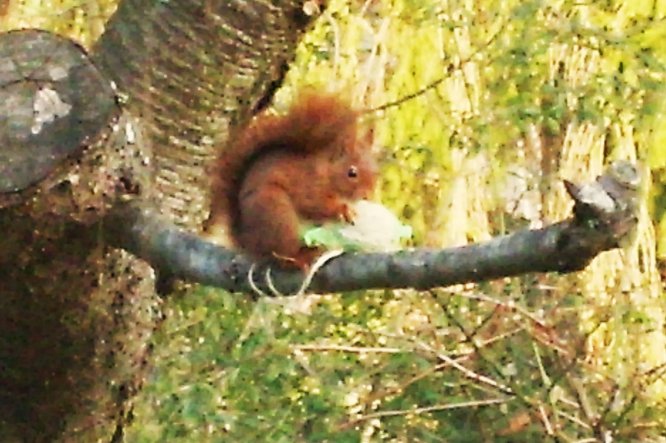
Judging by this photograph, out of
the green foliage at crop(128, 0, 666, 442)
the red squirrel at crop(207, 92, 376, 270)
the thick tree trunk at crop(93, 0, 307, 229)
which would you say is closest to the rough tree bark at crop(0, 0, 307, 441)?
the thick tree trunk at crop(93, 0, 307, 229)

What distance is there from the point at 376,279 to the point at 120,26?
73 cm

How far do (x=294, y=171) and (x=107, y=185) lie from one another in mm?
215

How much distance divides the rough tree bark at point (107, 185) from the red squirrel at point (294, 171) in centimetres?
11

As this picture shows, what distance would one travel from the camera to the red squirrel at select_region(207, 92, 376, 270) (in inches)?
56.9

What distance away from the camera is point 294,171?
148 cm

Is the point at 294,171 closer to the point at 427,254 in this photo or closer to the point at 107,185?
the point at 107,185

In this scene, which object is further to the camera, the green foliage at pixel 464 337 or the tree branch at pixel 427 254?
the green foliage at pixel 464 337

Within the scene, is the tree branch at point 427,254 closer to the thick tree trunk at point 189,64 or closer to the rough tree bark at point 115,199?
the rough tree bark at point 115,199

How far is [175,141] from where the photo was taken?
1815 mm

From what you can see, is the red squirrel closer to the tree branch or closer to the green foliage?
the tree branch

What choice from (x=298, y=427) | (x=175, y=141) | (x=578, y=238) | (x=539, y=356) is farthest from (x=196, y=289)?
(x=578, y=238)

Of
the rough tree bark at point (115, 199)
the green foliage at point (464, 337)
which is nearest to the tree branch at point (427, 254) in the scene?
the rough tree bark at point (115, 199)

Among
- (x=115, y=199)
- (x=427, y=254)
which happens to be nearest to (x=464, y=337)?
(x=115, y=199)

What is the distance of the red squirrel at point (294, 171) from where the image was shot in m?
1.44
